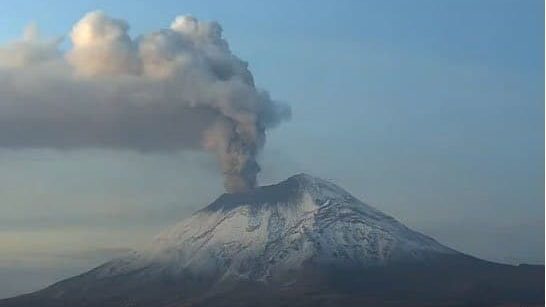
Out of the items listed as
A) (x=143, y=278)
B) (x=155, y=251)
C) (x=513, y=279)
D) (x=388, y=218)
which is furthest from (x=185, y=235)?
(x=513, y=279)

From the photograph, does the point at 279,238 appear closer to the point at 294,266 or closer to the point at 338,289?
the point at 294,266

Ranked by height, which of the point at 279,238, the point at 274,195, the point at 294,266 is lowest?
the point at 294,266

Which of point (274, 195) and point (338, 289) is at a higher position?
point (274, 195)

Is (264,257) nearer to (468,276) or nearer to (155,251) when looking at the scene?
(155,251)

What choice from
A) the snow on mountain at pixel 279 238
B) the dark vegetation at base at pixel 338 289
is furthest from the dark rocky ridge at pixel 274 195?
the dark vegetation at base at pixel 338 289

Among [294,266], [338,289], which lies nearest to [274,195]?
[294,266]

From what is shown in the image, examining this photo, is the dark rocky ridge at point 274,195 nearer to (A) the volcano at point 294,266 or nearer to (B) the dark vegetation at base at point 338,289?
(A) the volcano at point 294,266

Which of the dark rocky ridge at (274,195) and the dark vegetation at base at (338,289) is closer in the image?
the dark vegetation at base at (338,289)
